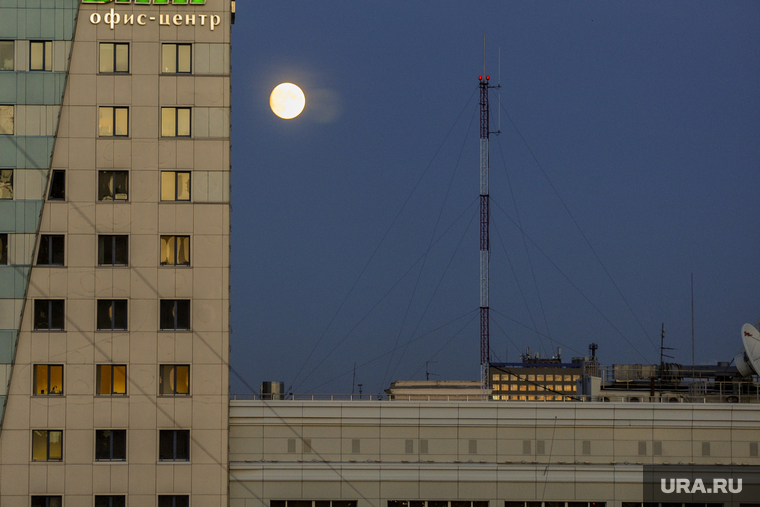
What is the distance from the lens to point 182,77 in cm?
5400

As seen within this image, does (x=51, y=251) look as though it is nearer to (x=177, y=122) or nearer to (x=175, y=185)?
(x=175, y=185)

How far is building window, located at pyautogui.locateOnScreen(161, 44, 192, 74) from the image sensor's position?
178 ft

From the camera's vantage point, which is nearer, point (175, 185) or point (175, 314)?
point (175, 314)

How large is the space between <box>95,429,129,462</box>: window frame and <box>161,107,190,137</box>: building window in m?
18.2

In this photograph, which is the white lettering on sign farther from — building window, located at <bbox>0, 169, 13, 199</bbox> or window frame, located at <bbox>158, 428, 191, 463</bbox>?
window frame, located at <bbox>158, 428, 191, 463</bbox>

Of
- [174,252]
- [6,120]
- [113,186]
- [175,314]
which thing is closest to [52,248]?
[113,186]

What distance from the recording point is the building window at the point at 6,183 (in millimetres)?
53031

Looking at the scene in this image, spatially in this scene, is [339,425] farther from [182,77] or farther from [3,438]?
[182,77]

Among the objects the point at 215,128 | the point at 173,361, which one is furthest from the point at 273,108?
the point at 173,361

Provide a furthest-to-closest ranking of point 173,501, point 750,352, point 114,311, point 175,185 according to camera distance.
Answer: point 750,352
point 175,185
point 114,311
point 173,501

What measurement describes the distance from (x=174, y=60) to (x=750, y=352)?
44.3m

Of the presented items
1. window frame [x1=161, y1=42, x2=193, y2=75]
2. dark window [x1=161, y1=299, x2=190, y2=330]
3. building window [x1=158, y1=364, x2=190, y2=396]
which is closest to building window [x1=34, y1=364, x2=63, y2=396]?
building window [x1=158, y1=364, x2=190, y2=396]

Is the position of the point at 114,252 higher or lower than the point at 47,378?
higher

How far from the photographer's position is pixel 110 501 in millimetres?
52469
